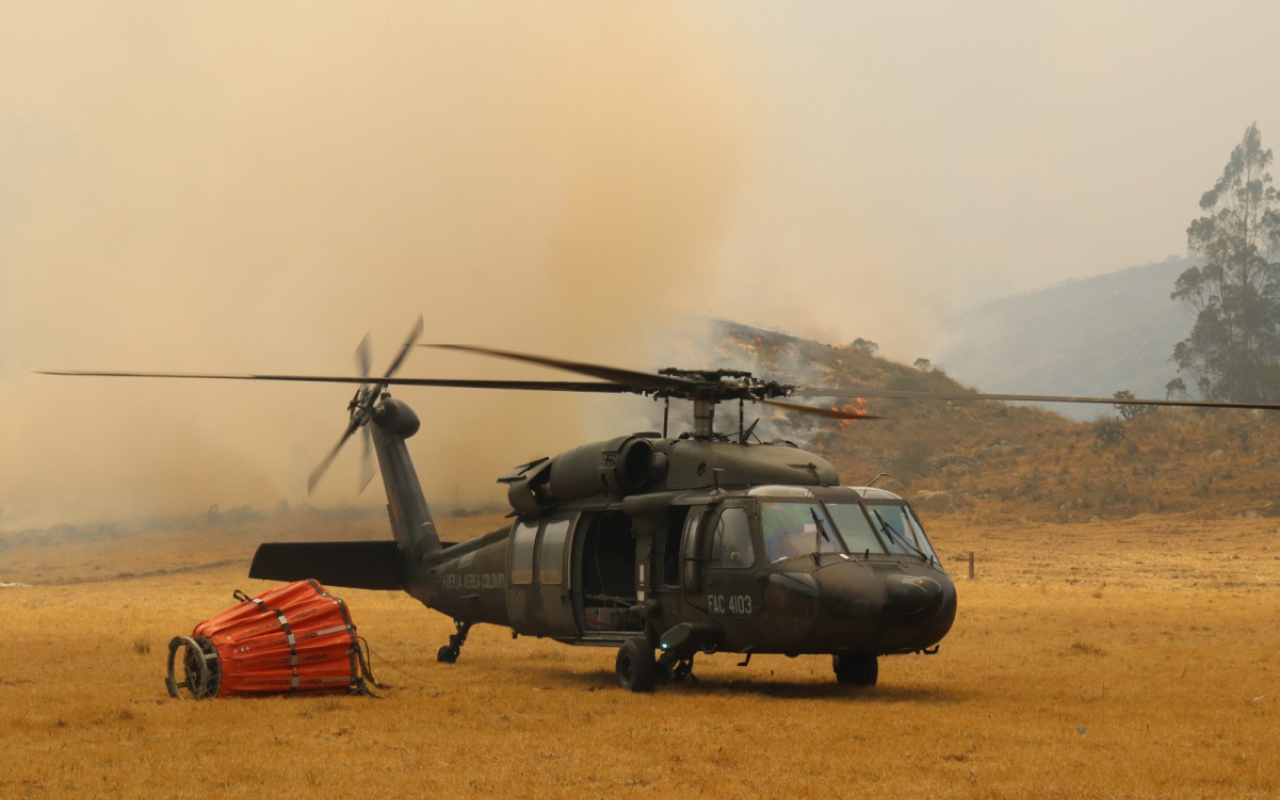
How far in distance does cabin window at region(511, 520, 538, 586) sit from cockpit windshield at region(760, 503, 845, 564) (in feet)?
13.3

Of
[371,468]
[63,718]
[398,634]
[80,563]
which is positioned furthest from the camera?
[80,563]

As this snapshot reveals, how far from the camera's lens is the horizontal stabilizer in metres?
18.1

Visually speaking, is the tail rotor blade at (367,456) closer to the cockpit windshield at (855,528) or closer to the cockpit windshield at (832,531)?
the cockpit windshield at (832,531)

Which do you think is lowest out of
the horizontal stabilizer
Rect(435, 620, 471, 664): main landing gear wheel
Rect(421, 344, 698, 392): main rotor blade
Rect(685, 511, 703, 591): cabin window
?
Rect(435, 620, 471, 664): main landing gear wheel

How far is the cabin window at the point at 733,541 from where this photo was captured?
14.0m

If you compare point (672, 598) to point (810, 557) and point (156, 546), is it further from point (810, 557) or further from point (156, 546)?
point (156, 546)

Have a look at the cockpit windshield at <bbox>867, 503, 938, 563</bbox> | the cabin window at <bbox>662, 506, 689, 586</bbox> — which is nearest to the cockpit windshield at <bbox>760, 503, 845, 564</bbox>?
the cockpit windshield at <bbox>867, 503, 938, 563</bbox>

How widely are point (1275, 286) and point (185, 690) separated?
312 ft

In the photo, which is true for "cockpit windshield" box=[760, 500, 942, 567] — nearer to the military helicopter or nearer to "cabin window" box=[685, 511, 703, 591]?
the military helicopter

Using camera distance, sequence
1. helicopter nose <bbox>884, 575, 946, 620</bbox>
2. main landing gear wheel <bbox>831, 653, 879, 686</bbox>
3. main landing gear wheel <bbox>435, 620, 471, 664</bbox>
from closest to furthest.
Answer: helicopter nose <bbox>884, 575, 946, 620</bbox> < main landing gear wheel <bbox>831, 653, 879, 686</bbox> < main landing gear wheel <bbox>435, 620, 471, 664</bbox>

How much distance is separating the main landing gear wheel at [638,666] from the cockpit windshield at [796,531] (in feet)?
6.54

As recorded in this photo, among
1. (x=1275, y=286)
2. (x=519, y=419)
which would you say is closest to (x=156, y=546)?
(x=519, y=419)

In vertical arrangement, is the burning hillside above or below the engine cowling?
above

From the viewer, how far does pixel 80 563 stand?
2281 inches
